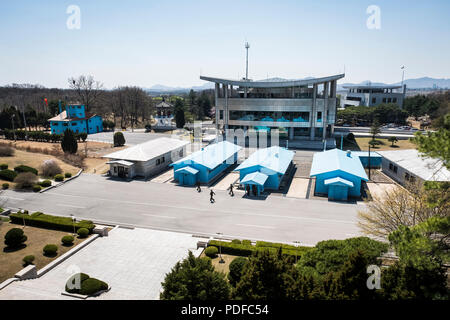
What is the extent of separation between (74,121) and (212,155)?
1572 inches

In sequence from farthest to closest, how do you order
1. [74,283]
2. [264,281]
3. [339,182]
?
[339,182], [74,283], [264,281]

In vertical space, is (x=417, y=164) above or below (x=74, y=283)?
above

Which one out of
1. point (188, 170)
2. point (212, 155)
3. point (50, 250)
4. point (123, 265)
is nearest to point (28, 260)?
point (50, 250)

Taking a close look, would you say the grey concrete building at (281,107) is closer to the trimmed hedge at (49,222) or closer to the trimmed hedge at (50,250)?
the trimmed hedge at (49,222)

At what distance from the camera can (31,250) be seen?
782 inches

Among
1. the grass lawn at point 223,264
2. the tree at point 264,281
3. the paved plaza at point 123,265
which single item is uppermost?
the tree at point 264,281

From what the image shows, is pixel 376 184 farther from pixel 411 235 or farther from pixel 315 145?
pixel 411 235

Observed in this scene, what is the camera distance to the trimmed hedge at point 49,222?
74.0 ft

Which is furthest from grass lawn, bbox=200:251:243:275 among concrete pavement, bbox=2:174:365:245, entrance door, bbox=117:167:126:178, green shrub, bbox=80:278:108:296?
entrance door, bbox=117:167:126:178

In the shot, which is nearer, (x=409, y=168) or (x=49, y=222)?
(x=49, y=222)

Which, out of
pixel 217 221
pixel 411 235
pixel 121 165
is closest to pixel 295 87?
pixel 121 165

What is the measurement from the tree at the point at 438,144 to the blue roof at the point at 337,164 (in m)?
19.9

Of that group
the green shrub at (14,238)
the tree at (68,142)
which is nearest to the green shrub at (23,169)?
the tree at (68,142)

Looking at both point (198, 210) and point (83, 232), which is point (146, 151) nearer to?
point (198, 210)
